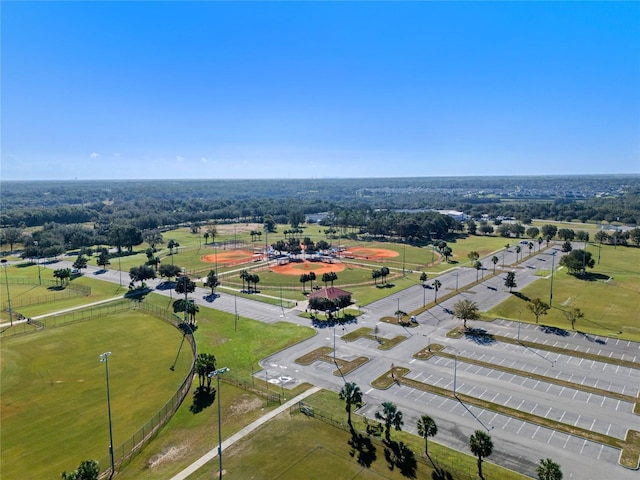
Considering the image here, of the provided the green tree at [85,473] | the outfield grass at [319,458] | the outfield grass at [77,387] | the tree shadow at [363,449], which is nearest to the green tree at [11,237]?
the outfield grass at [77,387]

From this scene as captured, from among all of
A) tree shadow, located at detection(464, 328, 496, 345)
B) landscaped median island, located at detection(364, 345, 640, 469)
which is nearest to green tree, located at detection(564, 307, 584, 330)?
landscaped median island, located at detection(364, 345, 640, 469)

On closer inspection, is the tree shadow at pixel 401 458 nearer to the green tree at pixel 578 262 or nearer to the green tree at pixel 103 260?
the green tree at pixel 578 262

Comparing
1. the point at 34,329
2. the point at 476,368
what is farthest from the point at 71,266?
the point at 476,368

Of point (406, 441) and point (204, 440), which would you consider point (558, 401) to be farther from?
point (204, 440)

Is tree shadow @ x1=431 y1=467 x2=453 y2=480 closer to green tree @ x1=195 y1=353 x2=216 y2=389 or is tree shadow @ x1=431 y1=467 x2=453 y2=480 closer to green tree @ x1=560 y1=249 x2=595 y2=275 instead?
green tree @ x1=195 y1=353 x2=216 y2=389

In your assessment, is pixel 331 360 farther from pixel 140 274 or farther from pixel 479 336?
pixel 140 274

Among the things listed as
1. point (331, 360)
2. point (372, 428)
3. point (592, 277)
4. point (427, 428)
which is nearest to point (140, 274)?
point (331, 360)
